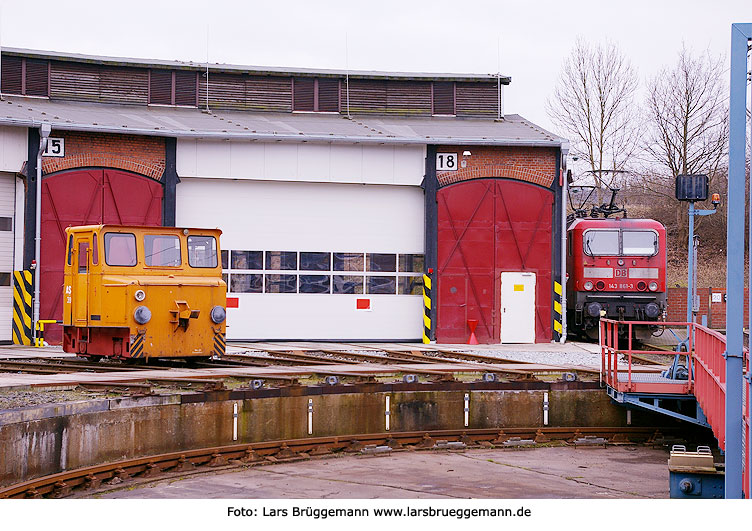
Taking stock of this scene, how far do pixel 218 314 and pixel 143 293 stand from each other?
1344mm

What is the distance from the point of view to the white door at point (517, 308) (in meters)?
27.1

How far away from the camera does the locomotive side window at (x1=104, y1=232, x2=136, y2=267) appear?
17891mm

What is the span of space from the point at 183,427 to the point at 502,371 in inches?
235

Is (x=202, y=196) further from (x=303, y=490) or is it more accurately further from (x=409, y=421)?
(x=303, y=490)

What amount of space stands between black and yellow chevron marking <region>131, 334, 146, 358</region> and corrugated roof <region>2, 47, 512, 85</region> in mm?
12758

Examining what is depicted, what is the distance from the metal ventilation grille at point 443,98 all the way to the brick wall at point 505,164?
126 inches

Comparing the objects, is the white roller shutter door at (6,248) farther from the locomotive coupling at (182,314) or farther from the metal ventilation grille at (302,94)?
the locomotive coupling at (182,314)

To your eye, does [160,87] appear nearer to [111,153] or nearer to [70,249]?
[111,153]

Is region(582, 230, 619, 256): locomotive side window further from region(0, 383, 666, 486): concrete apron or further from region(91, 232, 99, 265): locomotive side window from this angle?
region(91, 232, 99, 265): locomotive side window

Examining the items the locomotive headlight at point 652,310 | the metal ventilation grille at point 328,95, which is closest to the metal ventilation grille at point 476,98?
the metal ventilation grille at point 328,95

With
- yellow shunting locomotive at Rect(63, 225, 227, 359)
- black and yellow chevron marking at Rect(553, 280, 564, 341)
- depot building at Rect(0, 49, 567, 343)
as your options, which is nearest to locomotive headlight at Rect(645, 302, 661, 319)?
black and yellow chevron marking at Rect(553, 280, 564, 341)

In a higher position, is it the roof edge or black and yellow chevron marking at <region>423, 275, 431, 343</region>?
the roof edge

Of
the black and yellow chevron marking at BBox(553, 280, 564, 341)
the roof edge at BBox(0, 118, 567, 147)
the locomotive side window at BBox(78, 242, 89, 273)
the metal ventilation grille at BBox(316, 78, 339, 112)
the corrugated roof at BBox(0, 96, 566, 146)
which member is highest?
the metal ventilation grille at BBox(316, 78, 339, 112)

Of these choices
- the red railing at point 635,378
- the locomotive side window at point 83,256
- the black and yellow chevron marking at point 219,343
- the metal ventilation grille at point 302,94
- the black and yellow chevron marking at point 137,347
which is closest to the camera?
the red railing at point 635,378
